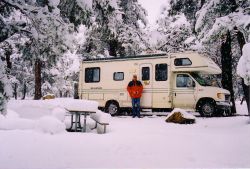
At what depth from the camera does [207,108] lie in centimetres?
1600

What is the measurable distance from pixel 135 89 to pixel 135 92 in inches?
5.3

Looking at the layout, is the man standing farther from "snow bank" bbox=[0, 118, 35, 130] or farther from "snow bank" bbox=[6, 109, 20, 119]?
"snow bank" bbox=[0, 118, 35, 130]

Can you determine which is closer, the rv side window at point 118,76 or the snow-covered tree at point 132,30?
the rv side window at point 118,76

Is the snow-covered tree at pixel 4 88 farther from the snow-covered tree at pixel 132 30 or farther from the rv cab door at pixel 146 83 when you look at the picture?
the snow-covered tree at pixel 132 30

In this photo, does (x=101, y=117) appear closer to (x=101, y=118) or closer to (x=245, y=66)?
(x=101, y=118)

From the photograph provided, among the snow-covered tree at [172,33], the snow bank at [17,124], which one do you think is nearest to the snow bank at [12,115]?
the snow bank at [17,124]

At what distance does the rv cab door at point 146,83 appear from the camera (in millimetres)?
16906

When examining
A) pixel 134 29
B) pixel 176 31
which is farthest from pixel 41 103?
pixel 176 31

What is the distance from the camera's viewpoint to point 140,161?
6703 mm

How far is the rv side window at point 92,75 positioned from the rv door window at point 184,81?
425cm

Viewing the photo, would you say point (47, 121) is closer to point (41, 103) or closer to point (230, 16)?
point (41, 103)

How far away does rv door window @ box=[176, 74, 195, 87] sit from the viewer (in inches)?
644

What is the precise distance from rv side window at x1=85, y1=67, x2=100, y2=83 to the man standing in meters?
2.89

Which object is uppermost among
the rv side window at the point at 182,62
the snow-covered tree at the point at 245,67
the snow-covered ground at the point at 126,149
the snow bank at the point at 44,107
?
the rv side window at the point at 182,62
